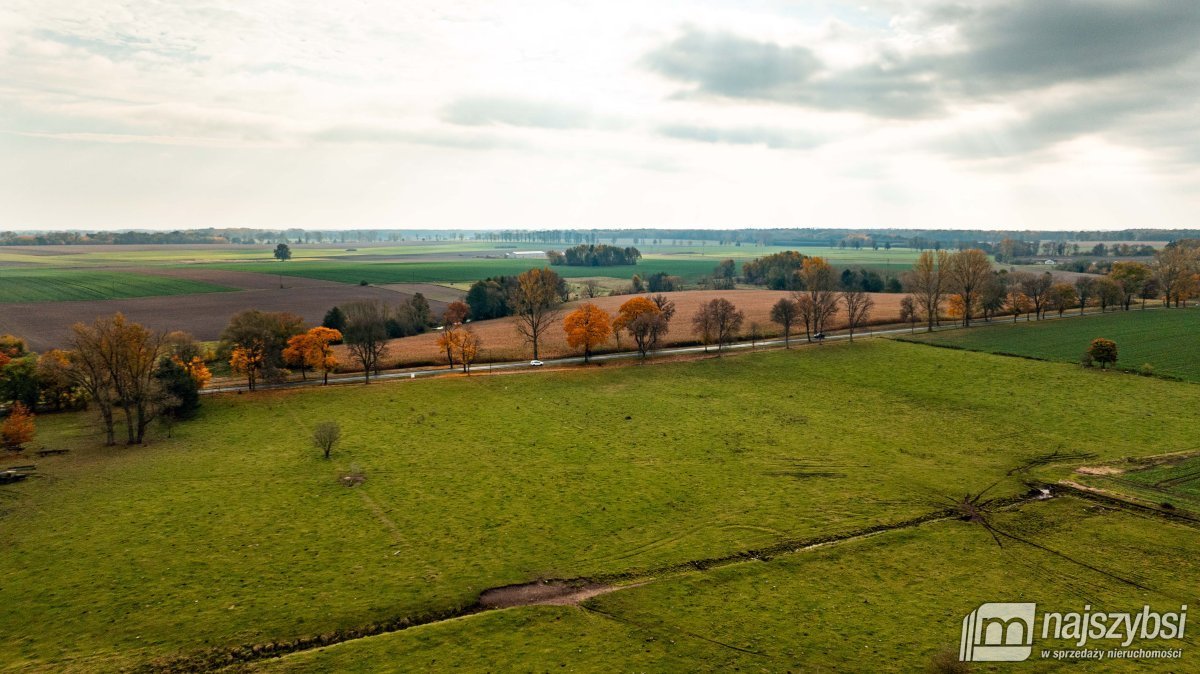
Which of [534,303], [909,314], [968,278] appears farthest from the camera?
[909,314]

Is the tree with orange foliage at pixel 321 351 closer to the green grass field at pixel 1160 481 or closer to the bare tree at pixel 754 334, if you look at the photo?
the bare tree at pixel 754 334

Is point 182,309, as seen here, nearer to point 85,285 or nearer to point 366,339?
point 85,285

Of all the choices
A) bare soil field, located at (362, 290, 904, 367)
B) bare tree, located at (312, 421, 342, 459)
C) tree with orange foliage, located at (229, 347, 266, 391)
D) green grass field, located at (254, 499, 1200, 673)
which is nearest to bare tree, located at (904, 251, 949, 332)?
bare soil field, located at (362, 290, 904, 367)

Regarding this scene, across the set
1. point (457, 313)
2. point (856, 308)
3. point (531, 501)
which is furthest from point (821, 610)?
point (457, 313)

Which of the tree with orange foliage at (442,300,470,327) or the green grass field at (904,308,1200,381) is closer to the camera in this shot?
the green grass field at (904,308,1200,381)

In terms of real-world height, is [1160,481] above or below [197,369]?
below

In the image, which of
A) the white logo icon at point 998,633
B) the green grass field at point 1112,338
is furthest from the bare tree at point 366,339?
the green grass field at point 1112,338

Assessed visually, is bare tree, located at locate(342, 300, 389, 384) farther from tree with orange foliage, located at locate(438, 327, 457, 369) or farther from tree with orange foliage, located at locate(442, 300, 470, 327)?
tree with orange foliage, located at locate(442, 300, 470, 327)
